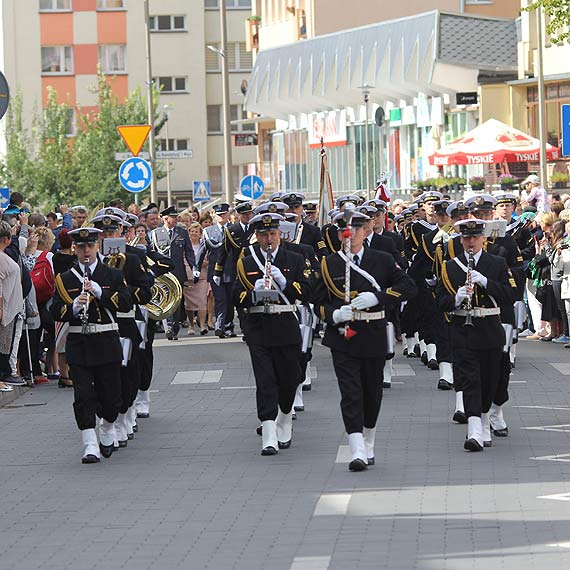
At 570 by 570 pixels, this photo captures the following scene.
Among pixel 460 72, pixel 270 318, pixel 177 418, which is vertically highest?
pixel 460 72

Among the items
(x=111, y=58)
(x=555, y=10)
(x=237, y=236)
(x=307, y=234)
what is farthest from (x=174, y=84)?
(x=307, y=234)

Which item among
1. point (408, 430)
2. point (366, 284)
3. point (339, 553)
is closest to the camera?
point (339, 553)

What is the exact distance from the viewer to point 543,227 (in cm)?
2467

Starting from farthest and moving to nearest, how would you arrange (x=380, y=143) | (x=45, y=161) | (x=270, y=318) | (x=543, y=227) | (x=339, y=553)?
(x=45, y=161) < (x=380, y=143) < (x=543, y=227) < (x=270, y=318) < (x=339, y=553)

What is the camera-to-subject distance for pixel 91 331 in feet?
44.6

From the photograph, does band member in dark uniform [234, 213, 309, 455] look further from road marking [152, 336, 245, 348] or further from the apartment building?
the apartment building

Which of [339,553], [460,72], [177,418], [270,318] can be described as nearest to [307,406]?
[177,418]

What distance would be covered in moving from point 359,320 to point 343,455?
120cm

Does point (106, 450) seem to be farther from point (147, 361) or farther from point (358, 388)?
point (358, 388)

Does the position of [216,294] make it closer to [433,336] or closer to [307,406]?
[433,336]

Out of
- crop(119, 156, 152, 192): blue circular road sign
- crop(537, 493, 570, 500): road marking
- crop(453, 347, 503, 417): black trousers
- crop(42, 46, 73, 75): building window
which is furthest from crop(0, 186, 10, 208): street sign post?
crop(42, 46, 73, 75): building window

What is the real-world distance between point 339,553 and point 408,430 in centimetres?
542

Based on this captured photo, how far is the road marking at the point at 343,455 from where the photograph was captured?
13.1m

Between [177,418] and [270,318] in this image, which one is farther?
[177,418]
